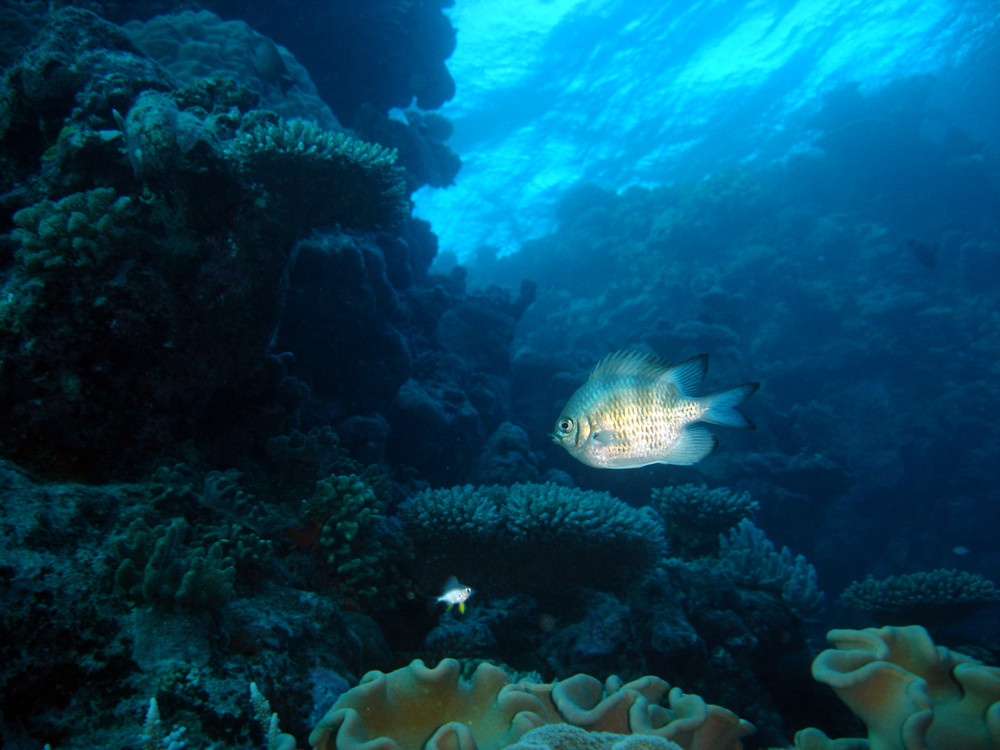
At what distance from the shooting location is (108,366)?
3240 millimetres

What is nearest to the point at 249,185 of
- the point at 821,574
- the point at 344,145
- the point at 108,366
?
the point at 344,145

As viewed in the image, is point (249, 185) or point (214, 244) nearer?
point (214, 244)

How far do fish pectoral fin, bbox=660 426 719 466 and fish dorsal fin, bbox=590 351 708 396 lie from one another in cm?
26

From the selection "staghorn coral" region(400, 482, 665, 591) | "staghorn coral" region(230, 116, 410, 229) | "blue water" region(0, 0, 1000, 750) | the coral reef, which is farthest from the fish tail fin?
the coral reef

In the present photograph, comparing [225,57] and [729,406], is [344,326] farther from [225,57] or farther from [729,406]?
[729,406]

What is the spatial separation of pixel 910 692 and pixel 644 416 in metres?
1.49

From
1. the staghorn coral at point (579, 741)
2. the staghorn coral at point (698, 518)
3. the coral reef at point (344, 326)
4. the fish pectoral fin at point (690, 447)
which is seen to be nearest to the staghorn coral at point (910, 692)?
the staghorn coral at point (579, 741)

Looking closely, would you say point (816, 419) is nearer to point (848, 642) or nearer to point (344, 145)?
point (848, 642)

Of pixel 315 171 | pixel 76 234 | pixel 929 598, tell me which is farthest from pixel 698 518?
pixel 76 234

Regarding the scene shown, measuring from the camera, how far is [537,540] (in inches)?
179

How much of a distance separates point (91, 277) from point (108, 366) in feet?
2.09

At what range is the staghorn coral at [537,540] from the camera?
14.8ft

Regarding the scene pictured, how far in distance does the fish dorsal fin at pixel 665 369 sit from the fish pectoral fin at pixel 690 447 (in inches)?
10.1

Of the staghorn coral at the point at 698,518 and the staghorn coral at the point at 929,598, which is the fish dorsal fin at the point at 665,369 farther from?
the staghorn coral at the point at 929,598
